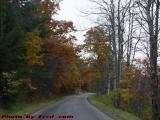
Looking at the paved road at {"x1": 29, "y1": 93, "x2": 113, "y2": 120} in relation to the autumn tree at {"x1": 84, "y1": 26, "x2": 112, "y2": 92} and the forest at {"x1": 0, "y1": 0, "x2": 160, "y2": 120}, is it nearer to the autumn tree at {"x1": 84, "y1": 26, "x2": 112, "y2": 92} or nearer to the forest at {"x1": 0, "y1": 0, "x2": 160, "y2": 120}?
the forest at {"x1": 0, "y1": 0, "x2": 160, "y2": 120}

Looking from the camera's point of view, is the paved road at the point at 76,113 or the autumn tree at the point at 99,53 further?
the autumn tree at the point at 99,53

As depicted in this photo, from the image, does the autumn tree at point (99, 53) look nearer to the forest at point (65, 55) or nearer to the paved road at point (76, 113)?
the forest at point (65, 55)

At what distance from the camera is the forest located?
2969 cm

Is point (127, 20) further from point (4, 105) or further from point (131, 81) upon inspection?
point (4, 105)

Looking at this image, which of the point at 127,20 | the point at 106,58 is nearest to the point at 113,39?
the point at 127,20

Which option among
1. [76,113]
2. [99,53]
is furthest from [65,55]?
[76,113]

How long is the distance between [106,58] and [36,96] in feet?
43.0

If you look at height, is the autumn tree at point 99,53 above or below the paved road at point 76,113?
above

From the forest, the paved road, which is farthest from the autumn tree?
the paved road

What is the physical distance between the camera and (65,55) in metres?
63.0

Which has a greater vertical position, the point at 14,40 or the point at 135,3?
the point at 135,3

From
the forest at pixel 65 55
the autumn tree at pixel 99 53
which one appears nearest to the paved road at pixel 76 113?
the forest at pixel 65 55

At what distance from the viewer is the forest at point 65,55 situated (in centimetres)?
2969

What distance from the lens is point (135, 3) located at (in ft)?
95.1
